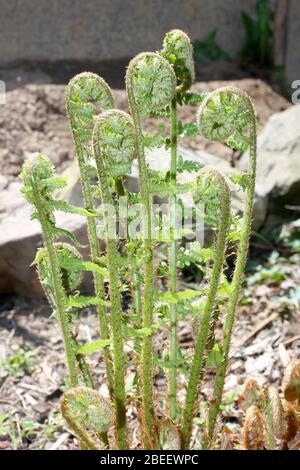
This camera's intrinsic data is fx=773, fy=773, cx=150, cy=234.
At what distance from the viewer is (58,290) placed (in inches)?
68.7

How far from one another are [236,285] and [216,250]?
170 mm

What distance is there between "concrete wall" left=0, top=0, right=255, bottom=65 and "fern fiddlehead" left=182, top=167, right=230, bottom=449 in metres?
3.69

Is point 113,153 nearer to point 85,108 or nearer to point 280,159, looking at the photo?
point 85,108

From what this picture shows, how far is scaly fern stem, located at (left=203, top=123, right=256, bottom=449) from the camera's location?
177cm

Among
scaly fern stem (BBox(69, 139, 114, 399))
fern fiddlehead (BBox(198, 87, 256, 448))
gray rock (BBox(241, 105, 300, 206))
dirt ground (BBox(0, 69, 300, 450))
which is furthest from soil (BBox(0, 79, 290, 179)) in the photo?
fern fiddlehead (BBox(198, 87, 256, 448))

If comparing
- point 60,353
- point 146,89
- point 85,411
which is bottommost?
point 60,353

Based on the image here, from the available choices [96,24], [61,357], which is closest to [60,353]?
[61,357]

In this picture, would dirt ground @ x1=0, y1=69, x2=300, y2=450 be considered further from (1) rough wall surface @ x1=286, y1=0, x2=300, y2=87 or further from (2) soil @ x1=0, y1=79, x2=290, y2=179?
(1) rough wall surface @ x1=286, y1=0, x2=300, y2=87

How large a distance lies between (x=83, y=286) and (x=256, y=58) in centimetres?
335

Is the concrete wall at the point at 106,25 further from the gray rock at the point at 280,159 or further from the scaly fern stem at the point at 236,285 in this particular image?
the scaly fern stem at the point at 236,285
